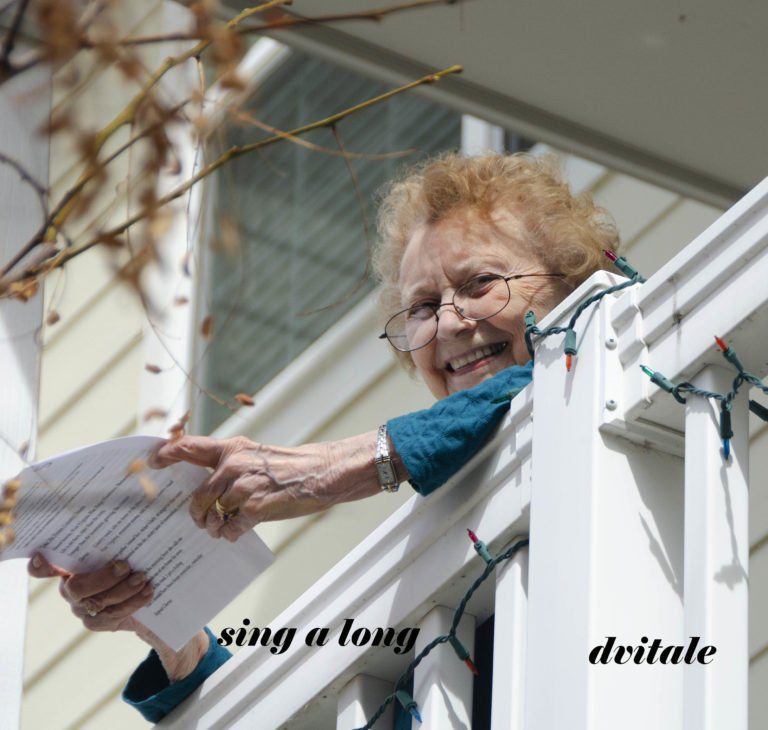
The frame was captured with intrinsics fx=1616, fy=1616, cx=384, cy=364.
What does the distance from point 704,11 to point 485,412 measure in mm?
1254

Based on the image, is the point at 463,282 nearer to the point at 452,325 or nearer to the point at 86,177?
the point at 452,325

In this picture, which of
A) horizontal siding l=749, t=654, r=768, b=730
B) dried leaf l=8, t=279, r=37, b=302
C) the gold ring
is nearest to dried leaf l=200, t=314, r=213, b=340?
dried leaf l=8, t=279, r=37, b=302

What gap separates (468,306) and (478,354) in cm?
9

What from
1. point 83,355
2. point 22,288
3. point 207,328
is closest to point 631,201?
point 83,355

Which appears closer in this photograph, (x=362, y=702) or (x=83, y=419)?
(x=362, y=702)

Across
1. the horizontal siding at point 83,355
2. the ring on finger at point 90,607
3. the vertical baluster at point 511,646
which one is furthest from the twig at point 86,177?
the horizontal siding at point 83,355

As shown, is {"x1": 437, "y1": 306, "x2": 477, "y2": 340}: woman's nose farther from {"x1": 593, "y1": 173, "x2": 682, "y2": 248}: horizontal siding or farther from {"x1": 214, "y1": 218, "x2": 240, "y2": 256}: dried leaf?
{"x1": 214, "y1": 218, "x2": 240, "y2": 256}: dried leaf

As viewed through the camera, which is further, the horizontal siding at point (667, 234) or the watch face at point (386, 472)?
the horizontal siding at point (667, 234)

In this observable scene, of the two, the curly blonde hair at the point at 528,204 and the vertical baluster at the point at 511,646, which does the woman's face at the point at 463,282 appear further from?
the vertical baluster at the point at 511,646

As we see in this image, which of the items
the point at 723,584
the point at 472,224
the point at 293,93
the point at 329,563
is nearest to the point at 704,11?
the point at 472,224

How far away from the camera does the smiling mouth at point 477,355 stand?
9.84ft

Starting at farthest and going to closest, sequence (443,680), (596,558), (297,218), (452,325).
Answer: (297,218), (452,325), (443,680), (596,558)

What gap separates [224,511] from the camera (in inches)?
93.5

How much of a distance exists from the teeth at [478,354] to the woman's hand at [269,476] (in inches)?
27.8
